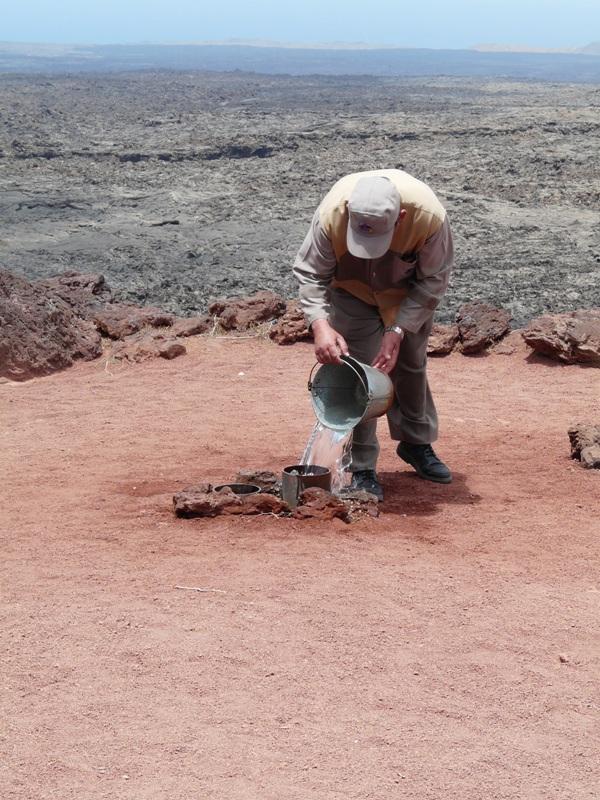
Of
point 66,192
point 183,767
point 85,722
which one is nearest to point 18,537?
point 85,722

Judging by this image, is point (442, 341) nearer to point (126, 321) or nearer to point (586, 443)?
point (126, 321)

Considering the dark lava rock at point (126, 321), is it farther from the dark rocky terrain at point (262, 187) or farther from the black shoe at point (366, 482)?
the black shoe at point (366, 482)

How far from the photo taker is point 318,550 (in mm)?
4922

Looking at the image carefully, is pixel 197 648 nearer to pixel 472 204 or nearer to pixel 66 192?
pixel 472 204

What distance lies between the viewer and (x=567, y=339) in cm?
867

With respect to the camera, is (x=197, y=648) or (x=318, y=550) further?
(x=318, y=550)

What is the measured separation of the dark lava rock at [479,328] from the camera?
29.9ft

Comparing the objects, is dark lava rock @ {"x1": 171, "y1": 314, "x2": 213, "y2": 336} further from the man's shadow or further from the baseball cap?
the baseball cap

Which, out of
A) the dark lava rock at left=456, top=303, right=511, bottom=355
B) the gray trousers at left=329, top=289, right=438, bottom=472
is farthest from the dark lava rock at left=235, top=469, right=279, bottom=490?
the dark lava rock at left=456, top=303, right=511, bottom=355

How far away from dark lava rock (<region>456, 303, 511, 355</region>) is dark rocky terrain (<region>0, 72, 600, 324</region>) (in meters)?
2.00

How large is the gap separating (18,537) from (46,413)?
107 inches

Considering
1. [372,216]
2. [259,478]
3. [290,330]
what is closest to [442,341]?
[290,330]

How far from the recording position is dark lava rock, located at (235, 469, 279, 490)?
224 inches

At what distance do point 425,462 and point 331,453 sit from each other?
0.47 m
